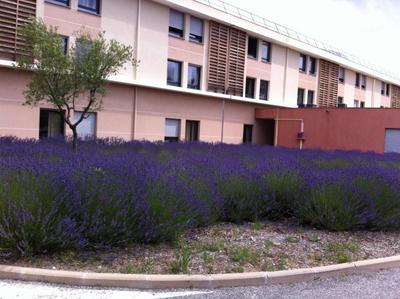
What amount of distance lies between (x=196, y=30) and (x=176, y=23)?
5.51 feet

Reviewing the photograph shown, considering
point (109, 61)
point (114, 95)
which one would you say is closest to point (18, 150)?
point (109, 61)

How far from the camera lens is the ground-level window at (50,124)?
68.1ft

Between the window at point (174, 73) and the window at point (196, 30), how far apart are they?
6.49ft

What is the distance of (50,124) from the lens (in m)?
21.2

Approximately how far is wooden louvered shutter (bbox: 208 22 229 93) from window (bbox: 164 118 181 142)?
320 cm

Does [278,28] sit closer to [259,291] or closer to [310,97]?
[310,97]

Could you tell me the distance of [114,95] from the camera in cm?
2341

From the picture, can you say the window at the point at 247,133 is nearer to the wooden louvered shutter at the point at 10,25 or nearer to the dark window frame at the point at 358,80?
the dark window frame at the point at 358,80

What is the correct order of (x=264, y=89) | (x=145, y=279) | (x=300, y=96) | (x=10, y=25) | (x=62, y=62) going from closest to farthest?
(x=145, y=279), (x=62, y=62), (x=10, y=25), (x=264, y=89), (x=300, y=96)

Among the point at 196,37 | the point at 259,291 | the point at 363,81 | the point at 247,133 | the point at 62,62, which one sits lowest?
the point at 259,291

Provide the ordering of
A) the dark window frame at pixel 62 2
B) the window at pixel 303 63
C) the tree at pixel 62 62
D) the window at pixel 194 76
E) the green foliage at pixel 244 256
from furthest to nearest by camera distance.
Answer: the window at pixel 303 63 < the window at pixel 194 76 < the dark window frame at pixel 62 2 < the tree at pixel 62 62 < the green foliage at pixel 244 256

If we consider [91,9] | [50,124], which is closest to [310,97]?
[91,9]

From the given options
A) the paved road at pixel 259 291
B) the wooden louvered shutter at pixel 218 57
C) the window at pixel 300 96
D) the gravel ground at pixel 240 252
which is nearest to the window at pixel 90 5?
the wooden louvered shutter at pixel 218 57

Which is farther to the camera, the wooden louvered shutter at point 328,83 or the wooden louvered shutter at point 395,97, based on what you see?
the wooden louvered shutter at point 395,97
